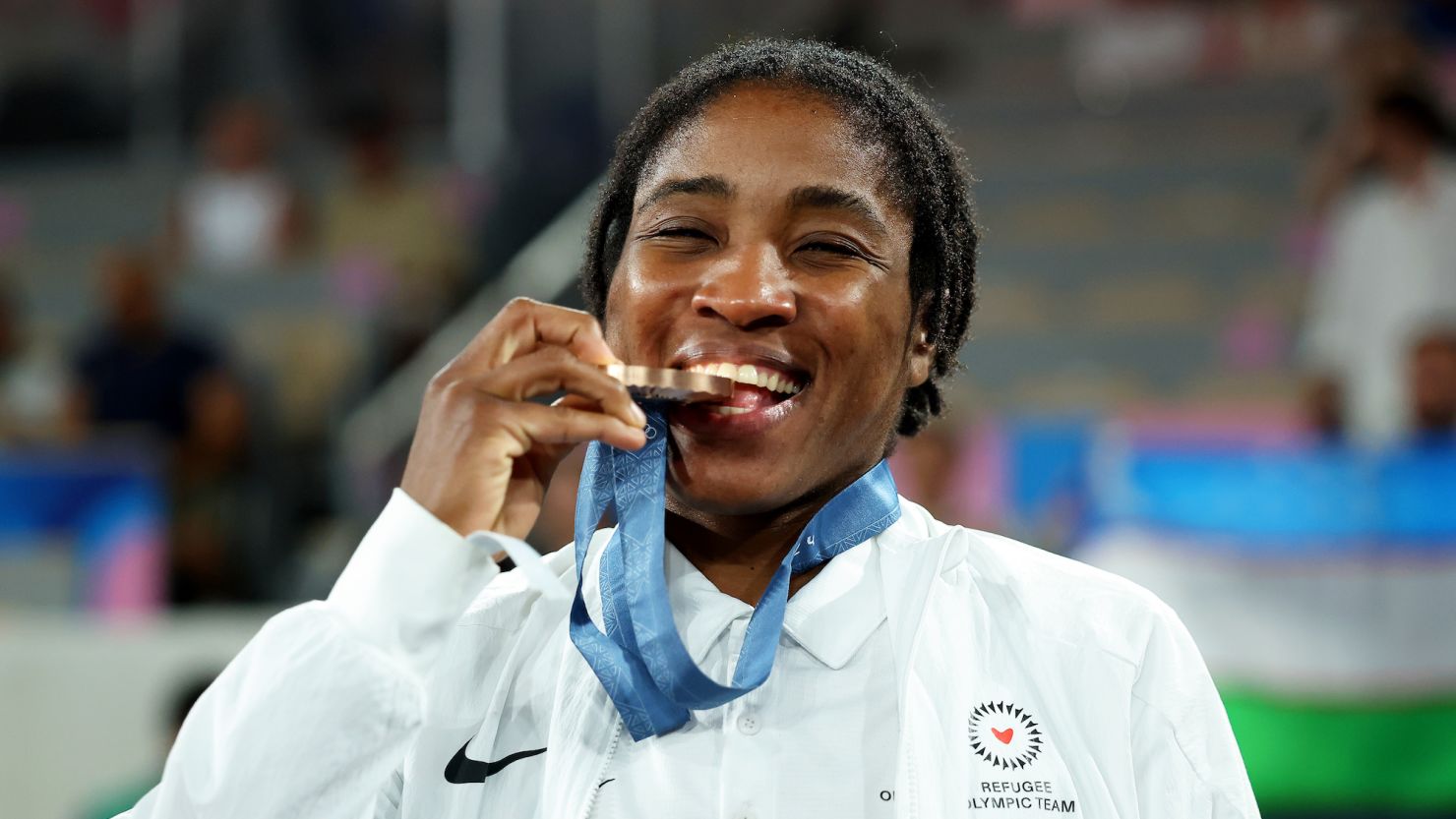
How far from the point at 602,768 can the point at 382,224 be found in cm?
535

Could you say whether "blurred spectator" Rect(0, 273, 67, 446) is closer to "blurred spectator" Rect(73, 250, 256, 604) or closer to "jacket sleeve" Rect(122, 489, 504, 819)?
"blurred spectator" Rect(73, 250, 256, 604)

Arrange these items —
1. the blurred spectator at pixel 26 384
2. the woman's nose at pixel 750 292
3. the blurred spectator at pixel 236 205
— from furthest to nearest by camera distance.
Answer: the blurred spectator at pixel 236 205
the blurred spectator at pixel 26 384
the woman's nose at pixel 750 292

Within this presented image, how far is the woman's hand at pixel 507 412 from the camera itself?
5.07ft

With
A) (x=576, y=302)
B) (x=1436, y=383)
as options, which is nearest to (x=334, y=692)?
(x=1436, y=383)

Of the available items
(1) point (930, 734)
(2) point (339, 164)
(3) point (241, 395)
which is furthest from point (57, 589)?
(1) point (930, 734)

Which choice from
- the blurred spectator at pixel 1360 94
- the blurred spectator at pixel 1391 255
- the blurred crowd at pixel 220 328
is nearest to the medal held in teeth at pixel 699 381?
the blurred spectator at pixel 1391 255

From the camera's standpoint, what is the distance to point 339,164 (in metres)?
7.04

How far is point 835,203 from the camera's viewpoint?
1.74m

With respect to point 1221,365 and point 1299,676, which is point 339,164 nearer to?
point 1221,365

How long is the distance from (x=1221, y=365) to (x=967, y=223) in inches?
202

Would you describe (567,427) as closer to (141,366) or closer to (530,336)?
(530,336)

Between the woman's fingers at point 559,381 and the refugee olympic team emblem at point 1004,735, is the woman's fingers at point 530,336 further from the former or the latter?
the refugee olympic team emblem at point 1004,735

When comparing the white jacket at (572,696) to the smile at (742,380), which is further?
the smile at (742,380)

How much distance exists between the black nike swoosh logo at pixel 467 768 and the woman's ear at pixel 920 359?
25.0 inches
